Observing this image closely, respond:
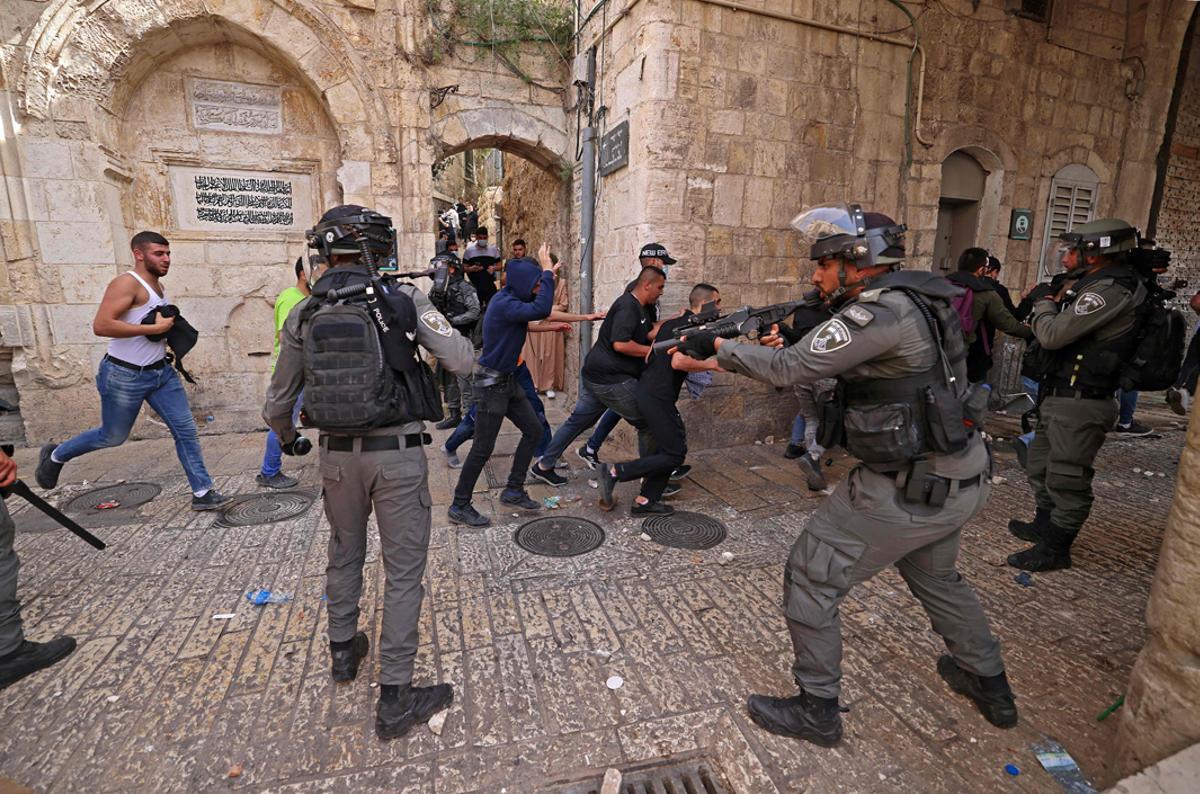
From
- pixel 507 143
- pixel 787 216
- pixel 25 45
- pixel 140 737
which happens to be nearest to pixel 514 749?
pixel 140 737

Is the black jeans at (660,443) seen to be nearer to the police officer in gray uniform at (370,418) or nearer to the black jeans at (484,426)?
the black jeans at (484,426)

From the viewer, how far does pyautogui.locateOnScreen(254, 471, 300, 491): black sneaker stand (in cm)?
499

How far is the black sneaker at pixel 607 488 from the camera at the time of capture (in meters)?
4.48

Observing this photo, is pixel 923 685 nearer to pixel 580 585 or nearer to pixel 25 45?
pixel 580 585

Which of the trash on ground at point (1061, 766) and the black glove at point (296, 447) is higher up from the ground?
the black glove at point (296, 447)

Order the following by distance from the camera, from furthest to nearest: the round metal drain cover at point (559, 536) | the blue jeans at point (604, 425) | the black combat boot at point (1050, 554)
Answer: the blue jeans at point (604, 425) < the round metal drain cover at point (559, 536) < the black combat boot at point (1050, 554)

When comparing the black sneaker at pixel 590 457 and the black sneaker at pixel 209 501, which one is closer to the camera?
the black sneaker at pixel 209 501

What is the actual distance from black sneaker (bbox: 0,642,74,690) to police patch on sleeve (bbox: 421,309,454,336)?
2344mm

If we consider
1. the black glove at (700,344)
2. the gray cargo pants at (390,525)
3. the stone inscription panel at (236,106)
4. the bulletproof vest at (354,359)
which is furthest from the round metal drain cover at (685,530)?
the stone inscription panel at (236,106)

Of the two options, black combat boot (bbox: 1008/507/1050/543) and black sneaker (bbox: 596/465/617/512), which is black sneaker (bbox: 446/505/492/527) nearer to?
black sneaker (bbox: 596/465/617/512)

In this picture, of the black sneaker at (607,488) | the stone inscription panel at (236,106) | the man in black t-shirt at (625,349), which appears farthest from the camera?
the stone inscription panel at (236,106)

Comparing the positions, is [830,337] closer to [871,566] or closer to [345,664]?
[871,566]

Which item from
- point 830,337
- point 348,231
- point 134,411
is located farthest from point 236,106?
point 830,337

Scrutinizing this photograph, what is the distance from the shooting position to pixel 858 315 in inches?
84.5
